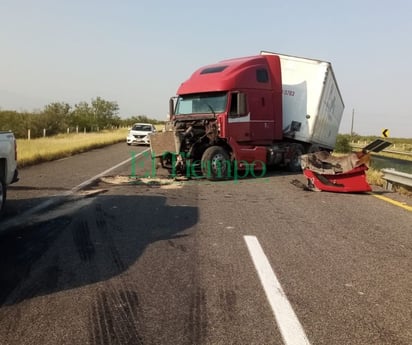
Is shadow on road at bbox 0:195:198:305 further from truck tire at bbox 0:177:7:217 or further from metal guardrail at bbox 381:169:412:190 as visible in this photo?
metal guardrail at bbox 381:169:412:190

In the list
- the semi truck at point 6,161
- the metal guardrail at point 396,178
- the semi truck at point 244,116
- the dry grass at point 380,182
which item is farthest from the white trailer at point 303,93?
the semi truck at point 6,161

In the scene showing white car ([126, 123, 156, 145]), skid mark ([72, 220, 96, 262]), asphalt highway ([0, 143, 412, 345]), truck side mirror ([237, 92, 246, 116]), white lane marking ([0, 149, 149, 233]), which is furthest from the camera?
white car ([126, 123, 156, 145])

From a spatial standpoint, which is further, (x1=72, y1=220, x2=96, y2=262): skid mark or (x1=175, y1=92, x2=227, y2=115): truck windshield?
A: (x1=175, y1=92, x2=227, y2=115): truck windshield

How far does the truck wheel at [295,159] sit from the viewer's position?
14.3m

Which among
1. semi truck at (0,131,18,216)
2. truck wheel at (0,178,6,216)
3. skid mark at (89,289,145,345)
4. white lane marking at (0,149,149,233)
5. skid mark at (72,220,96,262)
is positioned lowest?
skid mark at (89,289,145,345)

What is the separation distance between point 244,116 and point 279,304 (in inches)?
362

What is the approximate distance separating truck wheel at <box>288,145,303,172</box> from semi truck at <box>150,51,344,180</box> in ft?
0.09

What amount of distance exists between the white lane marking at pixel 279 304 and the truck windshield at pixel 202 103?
7.54m

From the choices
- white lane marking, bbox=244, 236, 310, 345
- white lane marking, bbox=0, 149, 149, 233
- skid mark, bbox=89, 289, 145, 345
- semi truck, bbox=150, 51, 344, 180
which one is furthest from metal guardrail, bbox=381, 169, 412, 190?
skid mark, bbox=89, 289, 145, 345

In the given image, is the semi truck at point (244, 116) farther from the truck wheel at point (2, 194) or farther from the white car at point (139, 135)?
the white car at point (139, 135)

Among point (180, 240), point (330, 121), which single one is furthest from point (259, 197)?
point (330, 121)

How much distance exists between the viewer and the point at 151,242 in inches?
204

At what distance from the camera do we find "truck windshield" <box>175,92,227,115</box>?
470 inches

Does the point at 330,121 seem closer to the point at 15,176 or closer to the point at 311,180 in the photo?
the point at 311,180
